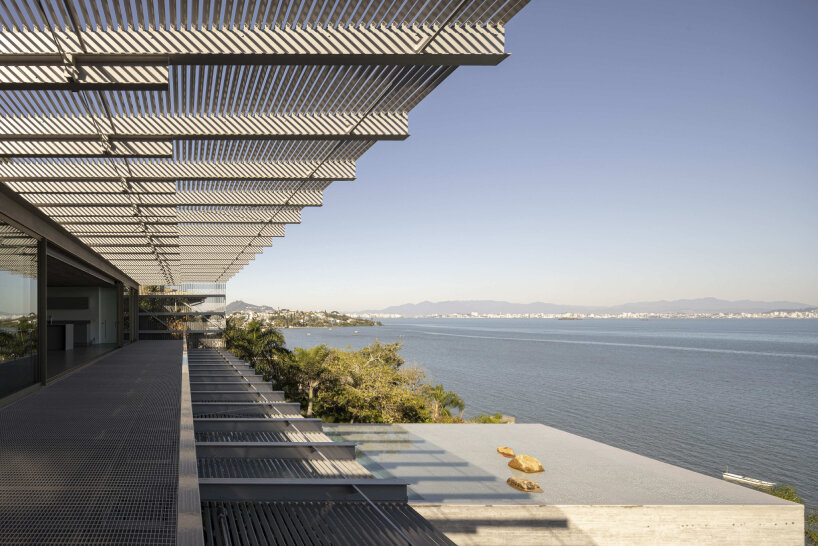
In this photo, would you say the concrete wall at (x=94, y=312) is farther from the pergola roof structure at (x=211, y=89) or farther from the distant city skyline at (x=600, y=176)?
the distant city skyline at (x=600, y=176)

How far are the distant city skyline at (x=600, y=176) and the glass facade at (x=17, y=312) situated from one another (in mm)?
44848

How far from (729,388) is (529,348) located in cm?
4922

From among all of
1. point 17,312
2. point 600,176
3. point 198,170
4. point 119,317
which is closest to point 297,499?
point 198,170

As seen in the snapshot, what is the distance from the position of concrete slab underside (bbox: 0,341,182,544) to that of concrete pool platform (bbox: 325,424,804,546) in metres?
7.82

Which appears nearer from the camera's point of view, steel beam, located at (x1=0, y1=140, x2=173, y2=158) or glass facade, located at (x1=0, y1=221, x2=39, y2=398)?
steel beam, located at (x1=0, y1=140, x2=173, y2=158)

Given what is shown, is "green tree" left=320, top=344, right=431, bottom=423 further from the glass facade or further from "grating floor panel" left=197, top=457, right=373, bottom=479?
"grating floor panel" left=197, top=457, right=373, bottom=479

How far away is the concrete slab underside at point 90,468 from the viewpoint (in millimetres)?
3448

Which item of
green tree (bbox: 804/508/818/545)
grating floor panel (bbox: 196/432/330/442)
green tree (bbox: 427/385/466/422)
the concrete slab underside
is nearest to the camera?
the concrete slab underside

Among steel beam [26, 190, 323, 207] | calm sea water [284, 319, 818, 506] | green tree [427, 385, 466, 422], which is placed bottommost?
calm sea water [284, 319, 818, 506]

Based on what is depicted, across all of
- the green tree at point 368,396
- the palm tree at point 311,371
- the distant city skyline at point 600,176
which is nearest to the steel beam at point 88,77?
the green tree at point 368,396

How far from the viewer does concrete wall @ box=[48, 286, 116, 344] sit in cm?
2641

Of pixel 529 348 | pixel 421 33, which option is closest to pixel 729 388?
pixel 529 348

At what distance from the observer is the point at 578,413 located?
5353 cm

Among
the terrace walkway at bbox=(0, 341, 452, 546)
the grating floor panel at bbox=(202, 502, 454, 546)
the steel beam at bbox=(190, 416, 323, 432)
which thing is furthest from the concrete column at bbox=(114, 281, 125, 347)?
the grating floor panel at bbox=(202, 502, 454, 546)
